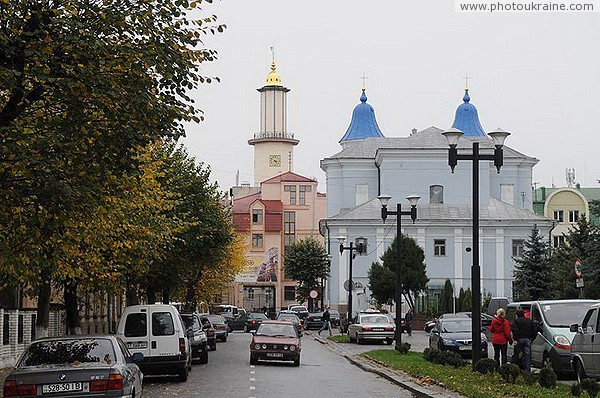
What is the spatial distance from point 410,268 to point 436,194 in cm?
1769

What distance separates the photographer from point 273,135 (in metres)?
128

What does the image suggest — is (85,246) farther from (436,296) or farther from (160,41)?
(436,296)

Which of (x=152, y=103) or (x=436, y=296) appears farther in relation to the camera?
(x=436, y=296)

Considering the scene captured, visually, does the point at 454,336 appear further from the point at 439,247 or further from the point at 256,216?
the point at 256,216

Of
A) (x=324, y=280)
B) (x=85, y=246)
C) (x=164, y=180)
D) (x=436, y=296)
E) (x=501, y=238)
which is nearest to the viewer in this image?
(x=85, y=246)

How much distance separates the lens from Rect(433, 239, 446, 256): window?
86062mm

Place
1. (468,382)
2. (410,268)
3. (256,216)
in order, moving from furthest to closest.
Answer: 1. (256,216)
2. (410,268)
3. (468,382)

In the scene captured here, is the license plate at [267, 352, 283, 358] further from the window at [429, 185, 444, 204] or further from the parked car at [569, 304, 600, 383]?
the window at [429, 185, 444, 204]

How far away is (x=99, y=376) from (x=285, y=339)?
60.7ft

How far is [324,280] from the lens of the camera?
97.2 metres

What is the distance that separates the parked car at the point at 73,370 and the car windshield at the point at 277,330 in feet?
57.4

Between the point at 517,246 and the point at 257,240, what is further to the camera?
the point at 257,240

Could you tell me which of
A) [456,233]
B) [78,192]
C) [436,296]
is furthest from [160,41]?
[456,233]

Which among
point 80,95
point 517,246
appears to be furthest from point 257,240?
point 80,95
